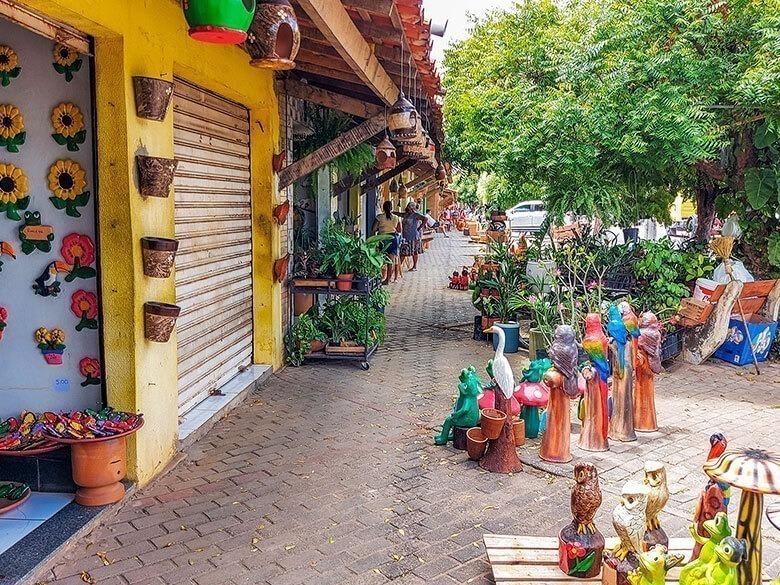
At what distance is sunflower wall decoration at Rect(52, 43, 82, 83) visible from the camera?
3791 mm

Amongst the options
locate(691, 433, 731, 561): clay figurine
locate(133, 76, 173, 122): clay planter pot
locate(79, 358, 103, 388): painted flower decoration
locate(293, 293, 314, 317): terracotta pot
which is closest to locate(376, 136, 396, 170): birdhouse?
locate(293, 293, 314, 317): terracotta pot

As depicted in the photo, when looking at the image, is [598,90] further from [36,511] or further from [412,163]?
[36,511]

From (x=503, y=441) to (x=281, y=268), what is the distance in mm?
3360

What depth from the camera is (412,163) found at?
397 inches

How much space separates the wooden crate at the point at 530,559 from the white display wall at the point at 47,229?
99.9 inches

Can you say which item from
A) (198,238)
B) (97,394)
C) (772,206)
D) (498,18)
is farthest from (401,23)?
(498,18)

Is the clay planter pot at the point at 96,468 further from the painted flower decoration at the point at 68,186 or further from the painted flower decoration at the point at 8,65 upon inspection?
the painted flower decoration at the point at 8,65

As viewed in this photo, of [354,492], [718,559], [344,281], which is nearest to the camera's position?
[718,559]

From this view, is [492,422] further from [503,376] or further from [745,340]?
[745,340]

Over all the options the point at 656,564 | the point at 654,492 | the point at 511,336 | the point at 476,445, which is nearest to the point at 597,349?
the point at 476,445

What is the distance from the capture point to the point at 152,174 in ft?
12.8

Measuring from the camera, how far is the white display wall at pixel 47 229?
3.83m

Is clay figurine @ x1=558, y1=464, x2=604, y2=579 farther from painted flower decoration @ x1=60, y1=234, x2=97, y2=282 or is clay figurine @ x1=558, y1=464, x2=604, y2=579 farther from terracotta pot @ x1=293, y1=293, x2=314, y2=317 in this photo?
terracotta pot @ x1=293, y1=293, x2=314, y2=317

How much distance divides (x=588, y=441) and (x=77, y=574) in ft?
11.0
